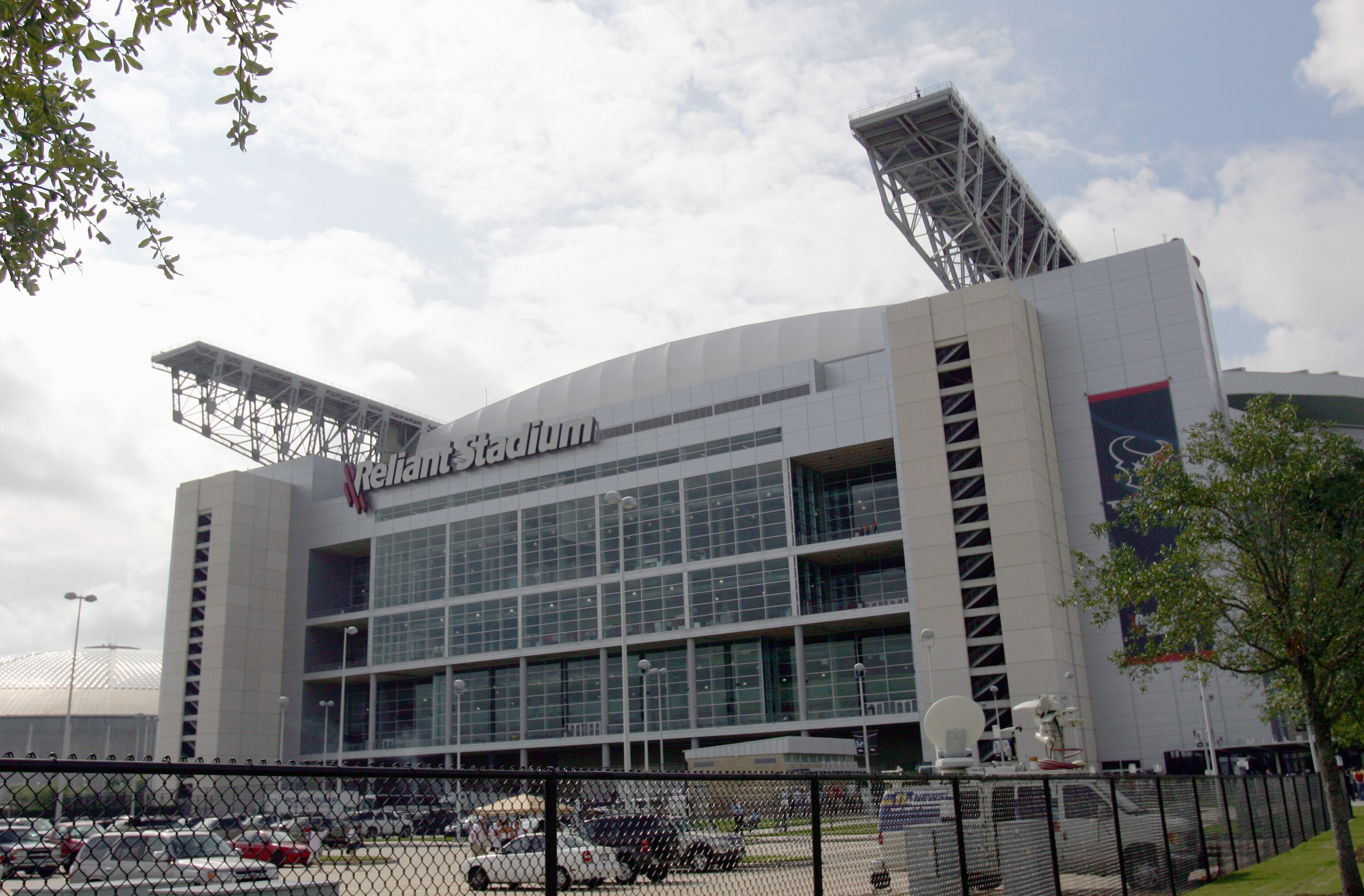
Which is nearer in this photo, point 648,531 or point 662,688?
point 662,688

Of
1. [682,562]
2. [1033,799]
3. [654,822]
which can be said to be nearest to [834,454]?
[682,562]

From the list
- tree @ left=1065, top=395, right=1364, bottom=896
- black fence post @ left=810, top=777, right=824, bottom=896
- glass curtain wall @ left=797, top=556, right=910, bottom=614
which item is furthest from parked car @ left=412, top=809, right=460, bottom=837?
glass curtain wall @ left=797, top=556, right=910, bottom=614

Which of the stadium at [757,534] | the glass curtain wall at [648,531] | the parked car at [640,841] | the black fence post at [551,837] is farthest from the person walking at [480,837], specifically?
the glass curtain wall at [648,531]

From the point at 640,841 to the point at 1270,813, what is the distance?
21857mm

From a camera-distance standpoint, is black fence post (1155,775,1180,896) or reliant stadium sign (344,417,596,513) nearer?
black fence post (1155,775,1180,896)

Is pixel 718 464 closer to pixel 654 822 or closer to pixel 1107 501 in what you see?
pixel 1107 501

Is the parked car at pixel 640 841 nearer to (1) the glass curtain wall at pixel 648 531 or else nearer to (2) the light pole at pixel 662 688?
(1) the glass curtain wall at pixel 648 531

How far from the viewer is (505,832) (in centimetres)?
669

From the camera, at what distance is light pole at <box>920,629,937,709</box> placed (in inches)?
1921

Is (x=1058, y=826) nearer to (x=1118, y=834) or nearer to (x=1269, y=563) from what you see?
(x=1118, y=834)

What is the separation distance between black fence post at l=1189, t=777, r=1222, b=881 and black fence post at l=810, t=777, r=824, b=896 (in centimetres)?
1248

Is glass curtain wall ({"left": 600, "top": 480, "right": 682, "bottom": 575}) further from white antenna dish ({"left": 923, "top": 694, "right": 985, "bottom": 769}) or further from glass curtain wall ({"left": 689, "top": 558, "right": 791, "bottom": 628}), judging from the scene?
white antenna dish ({"left": 923, "top": 694, "right": 985, "bottom": 769})

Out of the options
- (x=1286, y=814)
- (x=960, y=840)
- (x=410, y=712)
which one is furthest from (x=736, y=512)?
(x=960, y=840)

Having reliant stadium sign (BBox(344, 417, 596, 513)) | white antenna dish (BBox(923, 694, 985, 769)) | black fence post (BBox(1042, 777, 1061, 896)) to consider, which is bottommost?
black fence post (BBox(1042, 777, 1061, 896))
